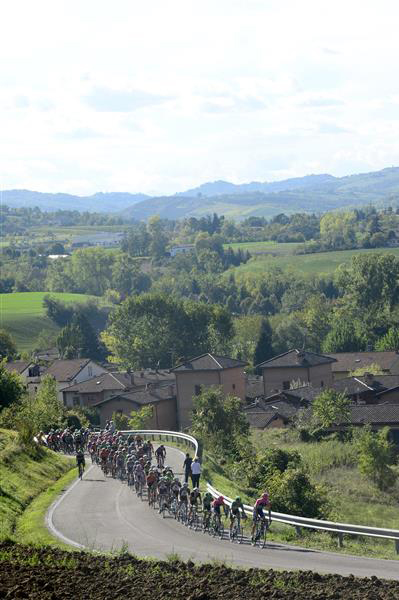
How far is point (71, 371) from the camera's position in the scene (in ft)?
351

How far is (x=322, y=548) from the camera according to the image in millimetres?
25047

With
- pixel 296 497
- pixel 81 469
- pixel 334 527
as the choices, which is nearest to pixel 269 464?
pixel 296 497

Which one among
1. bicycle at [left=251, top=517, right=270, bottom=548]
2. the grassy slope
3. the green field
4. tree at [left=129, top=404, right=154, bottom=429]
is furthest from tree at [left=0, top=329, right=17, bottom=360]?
bicycle at [left=251, top=517, right=270, bottom=548]

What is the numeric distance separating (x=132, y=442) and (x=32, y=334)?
11916cm

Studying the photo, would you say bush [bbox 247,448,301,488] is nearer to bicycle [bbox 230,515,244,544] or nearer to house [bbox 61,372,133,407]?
bicycle [bbox 230,515,244,544]

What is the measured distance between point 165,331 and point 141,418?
178 ft

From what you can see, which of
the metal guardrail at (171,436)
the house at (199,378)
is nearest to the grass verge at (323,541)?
the metal guardrail at (171,436)

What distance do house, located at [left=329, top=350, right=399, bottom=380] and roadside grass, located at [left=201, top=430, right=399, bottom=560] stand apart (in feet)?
105

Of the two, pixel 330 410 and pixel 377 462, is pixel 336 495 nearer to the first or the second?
pixel 377 462

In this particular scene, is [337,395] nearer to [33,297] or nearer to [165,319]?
[165,319]

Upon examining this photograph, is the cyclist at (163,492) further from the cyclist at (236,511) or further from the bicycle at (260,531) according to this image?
the bicycle at (260,531)

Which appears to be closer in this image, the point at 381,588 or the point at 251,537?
the point at 381,588

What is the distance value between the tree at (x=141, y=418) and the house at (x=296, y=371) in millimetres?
14045

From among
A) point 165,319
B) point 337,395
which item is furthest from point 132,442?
point 165,319
